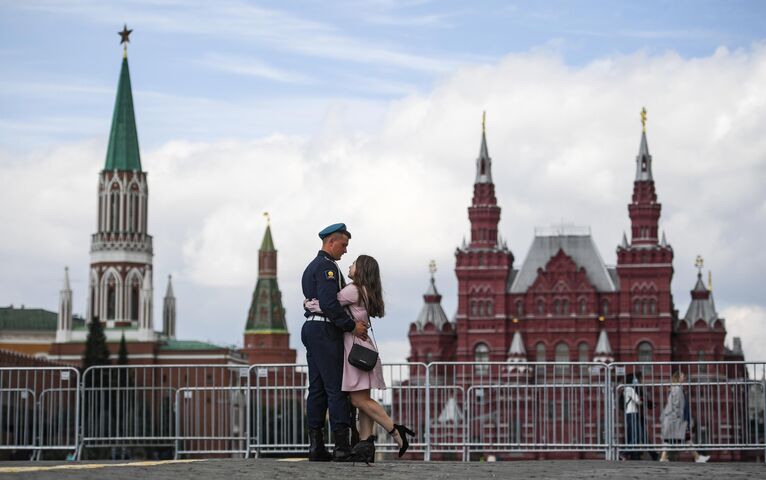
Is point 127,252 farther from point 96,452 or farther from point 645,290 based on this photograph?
point 96,452

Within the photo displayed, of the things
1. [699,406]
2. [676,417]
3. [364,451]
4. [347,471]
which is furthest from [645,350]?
[347,471]

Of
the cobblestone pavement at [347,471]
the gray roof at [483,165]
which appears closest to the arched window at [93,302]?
the gray roof at [483,165]

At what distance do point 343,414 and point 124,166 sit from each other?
11305 cm

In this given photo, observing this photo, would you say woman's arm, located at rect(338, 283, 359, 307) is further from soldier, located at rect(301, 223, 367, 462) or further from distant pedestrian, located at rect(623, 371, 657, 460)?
distant pedestrian, located at rect(623, 371, 657, 460)

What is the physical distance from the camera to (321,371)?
14.1m

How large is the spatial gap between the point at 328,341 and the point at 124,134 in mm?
113132

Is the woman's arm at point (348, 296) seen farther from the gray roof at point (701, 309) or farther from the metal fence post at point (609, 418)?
the gray roof at point (701, 309)

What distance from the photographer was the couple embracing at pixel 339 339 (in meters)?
14.0

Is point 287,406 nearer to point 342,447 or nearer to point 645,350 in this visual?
point 342,447

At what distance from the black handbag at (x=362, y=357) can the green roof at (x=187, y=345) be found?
368 feet

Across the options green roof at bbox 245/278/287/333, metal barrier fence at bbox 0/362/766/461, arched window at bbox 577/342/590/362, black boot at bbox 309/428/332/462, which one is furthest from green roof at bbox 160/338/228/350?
black boot at bbox 309/428/332/462

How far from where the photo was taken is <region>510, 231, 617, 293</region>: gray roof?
106438 millimetres

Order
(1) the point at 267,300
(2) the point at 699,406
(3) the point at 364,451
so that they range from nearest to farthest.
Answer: (3) the point at 364,451 → (2) the point at 699,406 → (1) the point at 267,300

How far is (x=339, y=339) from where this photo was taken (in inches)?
559
